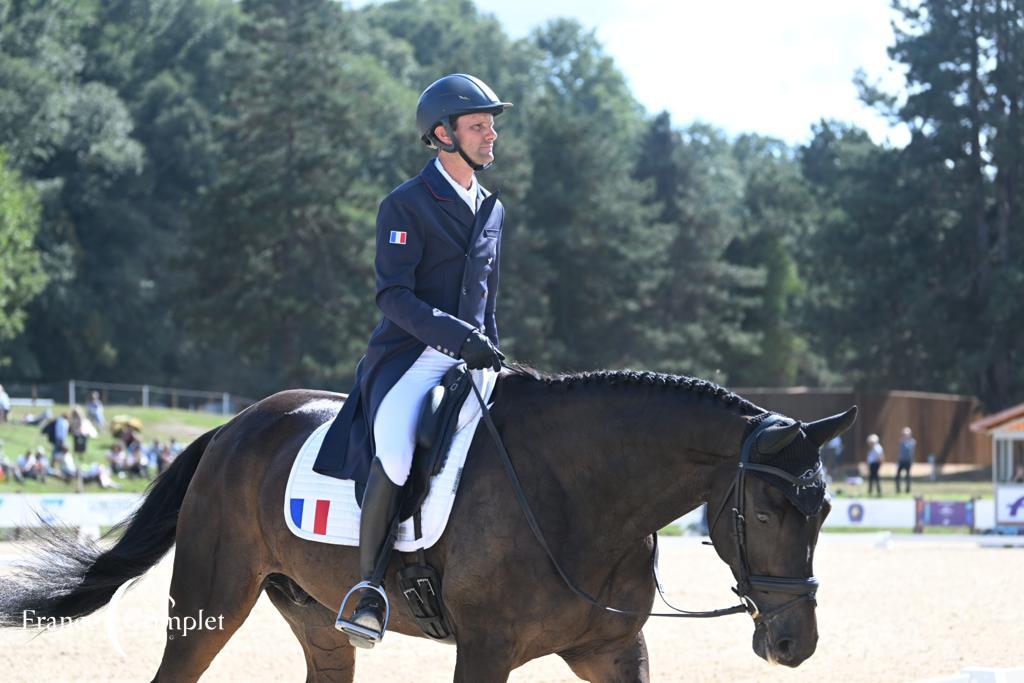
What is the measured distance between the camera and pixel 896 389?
51594mm

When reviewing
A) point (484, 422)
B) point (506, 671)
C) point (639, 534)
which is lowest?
point (506, 671)

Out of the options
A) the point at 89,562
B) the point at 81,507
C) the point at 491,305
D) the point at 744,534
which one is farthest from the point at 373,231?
the point at 744,534

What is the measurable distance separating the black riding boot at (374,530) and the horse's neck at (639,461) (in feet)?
1.99

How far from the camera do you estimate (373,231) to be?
165 ft

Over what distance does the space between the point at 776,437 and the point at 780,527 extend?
32cm

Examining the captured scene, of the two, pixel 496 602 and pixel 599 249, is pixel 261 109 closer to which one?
pixel 599 249

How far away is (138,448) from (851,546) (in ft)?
50.8

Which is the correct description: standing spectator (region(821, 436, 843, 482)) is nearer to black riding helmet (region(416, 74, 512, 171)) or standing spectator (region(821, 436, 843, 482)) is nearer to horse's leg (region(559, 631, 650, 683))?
horse's leg (region(559, 631, 650, 683))

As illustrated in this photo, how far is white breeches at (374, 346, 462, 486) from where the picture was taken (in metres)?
4.86

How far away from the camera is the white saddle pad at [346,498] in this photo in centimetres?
486

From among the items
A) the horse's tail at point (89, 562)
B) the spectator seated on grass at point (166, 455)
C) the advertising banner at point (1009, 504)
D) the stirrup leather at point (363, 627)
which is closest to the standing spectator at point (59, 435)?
the spectator seated on grass at point (166, 455)

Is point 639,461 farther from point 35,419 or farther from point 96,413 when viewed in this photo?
point 35,419

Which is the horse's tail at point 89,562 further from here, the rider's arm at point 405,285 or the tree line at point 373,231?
the tree line at point 373,231

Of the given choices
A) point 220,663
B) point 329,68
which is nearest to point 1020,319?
point 329,68
